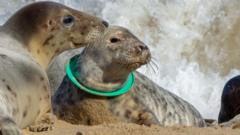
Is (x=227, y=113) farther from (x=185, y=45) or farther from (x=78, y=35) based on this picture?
(x=185, y=45)

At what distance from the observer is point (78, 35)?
24.6 ft

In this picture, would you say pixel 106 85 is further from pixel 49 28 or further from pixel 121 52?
pixel 49 28

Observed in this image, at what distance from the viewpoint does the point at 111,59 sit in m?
7.73

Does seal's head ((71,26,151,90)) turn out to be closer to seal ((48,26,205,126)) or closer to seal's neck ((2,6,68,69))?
seal ((48,26,205,126))

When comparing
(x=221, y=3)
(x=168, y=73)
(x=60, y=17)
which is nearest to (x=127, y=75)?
(x=60, y=17)

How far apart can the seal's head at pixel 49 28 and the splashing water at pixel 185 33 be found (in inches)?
236

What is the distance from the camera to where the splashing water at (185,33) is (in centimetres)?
1394

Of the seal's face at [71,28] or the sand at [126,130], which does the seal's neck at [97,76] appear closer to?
the seal's face at [71,28]

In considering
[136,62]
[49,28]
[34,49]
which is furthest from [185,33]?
[34,49]

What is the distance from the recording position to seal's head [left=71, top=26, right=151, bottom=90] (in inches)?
300

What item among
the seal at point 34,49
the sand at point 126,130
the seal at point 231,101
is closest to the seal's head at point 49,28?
the seal at point 34,49

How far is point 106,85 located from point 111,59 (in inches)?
8.1

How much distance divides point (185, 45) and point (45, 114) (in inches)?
323

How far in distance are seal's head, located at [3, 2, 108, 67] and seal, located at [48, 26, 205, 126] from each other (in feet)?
0.74
